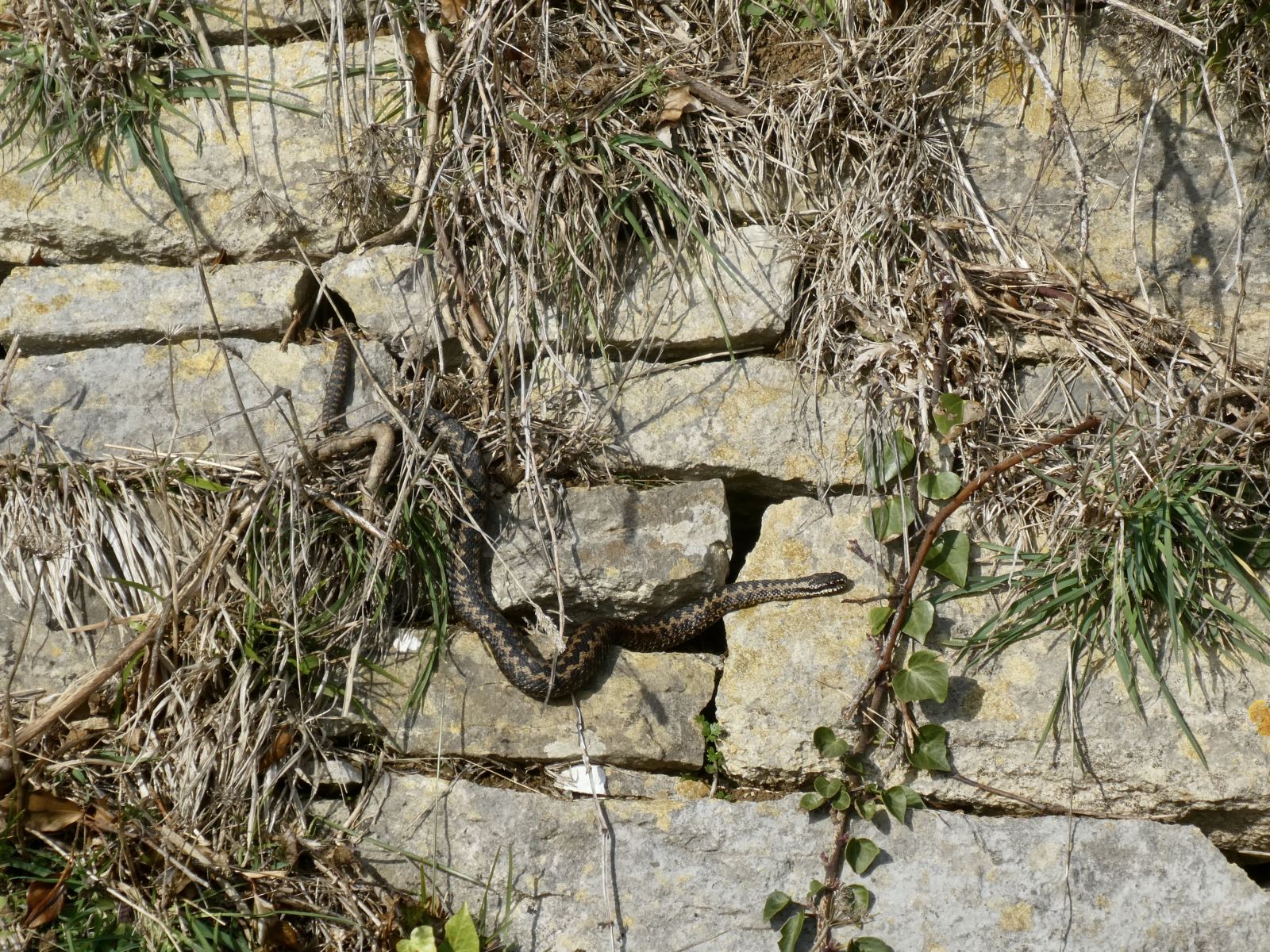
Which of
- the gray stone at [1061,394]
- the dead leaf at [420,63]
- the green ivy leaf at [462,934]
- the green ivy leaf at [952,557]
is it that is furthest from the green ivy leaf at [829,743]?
the dead leaf at [420,63]

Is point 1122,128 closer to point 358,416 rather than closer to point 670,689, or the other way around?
point 670,689

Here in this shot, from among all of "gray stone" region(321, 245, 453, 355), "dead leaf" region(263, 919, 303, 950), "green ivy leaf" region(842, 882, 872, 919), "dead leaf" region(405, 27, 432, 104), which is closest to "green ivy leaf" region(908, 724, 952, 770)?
"green ivy leaf" region(842, 882, 872, 919)

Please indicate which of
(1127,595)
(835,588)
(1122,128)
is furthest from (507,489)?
(1122,128)

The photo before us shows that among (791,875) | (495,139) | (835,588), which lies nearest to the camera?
(791,875)

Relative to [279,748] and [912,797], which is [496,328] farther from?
[912,797]

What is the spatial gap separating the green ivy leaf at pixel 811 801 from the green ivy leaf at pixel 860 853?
19 centimetres

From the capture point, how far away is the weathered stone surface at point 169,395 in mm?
4930

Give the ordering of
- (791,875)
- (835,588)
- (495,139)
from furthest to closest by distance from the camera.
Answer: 1. (495,139)
2. (835,588)
3. (791,875)

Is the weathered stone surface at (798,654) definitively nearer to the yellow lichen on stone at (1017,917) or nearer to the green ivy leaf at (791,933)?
the green ivy leaf at (791,933)

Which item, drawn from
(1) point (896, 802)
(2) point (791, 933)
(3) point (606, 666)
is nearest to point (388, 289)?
(3) point (606, 666)

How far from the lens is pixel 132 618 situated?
177 inches

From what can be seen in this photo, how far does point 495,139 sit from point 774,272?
1498 mm

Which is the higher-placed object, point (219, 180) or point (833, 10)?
point (833, 10)

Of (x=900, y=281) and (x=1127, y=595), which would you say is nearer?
(x=1127, y=595)
